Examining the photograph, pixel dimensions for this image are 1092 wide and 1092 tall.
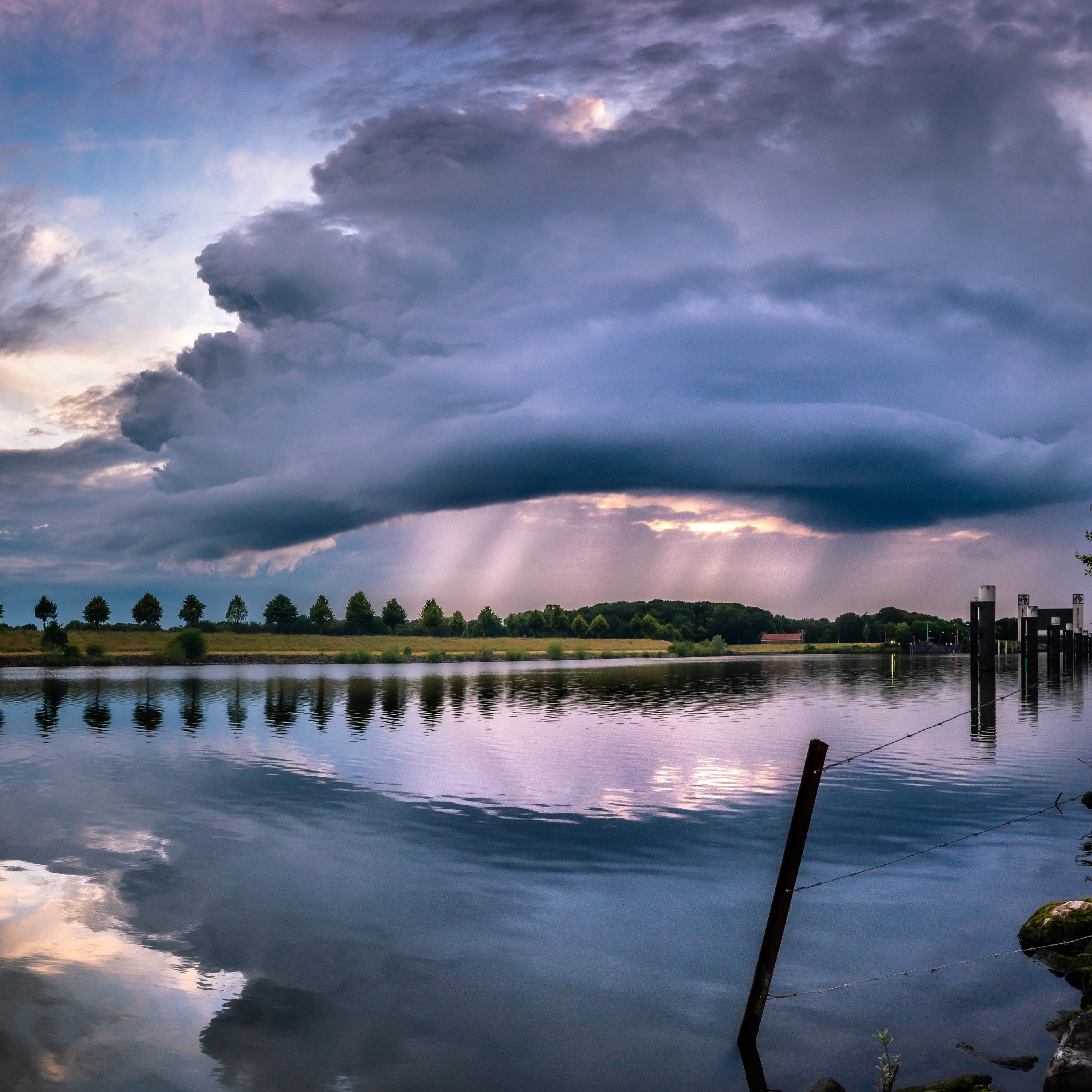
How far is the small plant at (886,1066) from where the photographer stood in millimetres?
9633

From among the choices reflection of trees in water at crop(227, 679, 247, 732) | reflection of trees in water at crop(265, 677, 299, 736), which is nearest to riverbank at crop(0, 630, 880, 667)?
reflection of trees in water at crop(265, 677, 299, 736)

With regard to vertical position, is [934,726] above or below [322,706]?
above

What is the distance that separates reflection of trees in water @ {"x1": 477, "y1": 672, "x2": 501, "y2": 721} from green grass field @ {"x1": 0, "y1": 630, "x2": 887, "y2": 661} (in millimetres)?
59562

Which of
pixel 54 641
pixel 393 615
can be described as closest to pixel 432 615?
pixel 393 615

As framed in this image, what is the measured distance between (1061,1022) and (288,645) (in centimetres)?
16637

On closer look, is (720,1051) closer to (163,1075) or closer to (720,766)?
(163,1075)

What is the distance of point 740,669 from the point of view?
120750mm

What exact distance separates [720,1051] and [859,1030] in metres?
1.97

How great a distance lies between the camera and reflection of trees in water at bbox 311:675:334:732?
Result: 158 feet

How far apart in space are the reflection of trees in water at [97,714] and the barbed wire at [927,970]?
136 feet

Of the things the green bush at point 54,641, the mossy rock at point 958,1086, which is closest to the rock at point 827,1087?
the mossy rock at point 958,1086

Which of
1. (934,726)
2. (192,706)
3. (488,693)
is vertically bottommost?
(488,693)

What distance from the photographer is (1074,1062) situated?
8875mm

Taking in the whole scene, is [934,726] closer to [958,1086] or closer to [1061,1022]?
→ [1061,1022]
